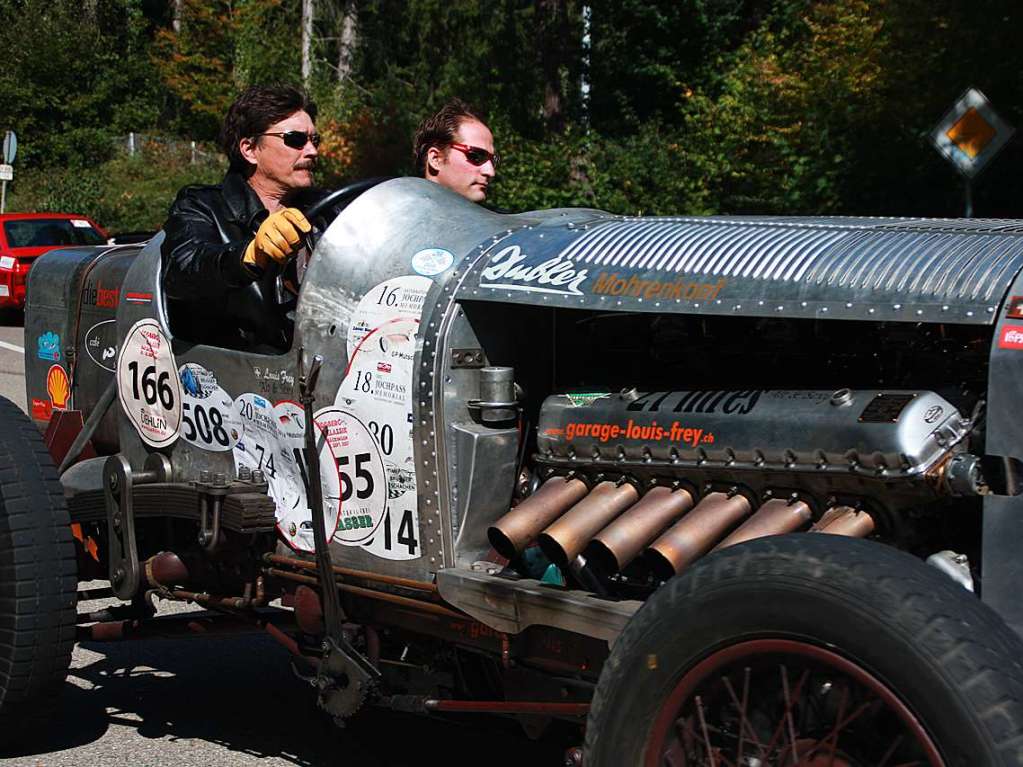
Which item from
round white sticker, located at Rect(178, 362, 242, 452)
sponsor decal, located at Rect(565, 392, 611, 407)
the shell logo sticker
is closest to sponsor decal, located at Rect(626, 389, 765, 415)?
sponsor decal, located at Rect(565, 392, 611, 407)

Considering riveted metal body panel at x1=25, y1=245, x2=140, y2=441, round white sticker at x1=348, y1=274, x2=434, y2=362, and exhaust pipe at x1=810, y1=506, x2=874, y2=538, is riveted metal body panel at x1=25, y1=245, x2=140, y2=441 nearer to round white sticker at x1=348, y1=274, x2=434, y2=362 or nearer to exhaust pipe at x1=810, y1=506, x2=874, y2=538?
round white sticker at x1=348, y1=274, x2=434, y2=362

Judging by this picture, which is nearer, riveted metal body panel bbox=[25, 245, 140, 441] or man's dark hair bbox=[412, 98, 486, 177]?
man's dark hair bbox=[412, 98, 486, 177]

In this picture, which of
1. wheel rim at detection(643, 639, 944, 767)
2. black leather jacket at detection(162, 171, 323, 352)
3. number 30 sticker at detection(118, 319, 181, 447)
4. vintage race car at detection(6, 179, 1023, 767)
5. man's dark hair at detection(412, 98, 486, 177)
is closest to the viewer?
wheel rim at detection(643, 639, 944, 767)

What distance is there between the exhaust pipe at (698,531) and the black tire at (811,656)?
314 mm

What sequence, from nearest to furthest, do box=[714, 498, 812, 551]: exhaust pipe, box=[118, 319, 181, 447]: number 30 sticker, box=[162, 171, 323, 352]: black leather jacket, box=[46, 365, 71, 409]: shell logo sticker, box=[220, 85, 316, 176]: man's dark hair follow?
box=[714, 498, 812, 551]: exhaust pipe < box=[162, 171, 323, 352]: black leather jacket < box=[118, 319, 181, 447]: number 30 sticker < box=[220, 85, 316, 176]: man's dark hair < box=[46, 365, 71, 409]: shell logo sticker

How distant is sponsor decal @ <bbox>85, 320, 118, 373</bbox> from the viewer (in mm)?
4855

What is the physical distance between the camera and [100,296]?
16.3 ft

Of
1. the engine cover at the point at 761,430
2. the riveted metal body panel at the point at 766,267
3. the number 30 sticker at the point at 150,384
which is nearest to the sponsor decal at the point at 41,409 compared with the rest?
the number 30 sticker at the point at 150,384

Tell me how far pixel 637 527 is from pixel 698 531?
0.45 feet

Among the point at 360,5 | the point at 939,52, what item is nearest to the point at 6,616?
the point at 939,52

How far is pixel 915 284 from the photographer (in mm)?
2906

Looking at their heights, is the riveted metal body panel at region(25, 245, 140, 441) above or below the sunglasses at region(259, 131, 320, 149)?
below

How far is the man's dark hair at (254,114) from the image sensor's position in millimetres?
4336

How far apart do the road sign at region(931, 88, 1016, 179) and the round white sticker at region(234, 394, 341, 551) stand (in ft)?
22.7
